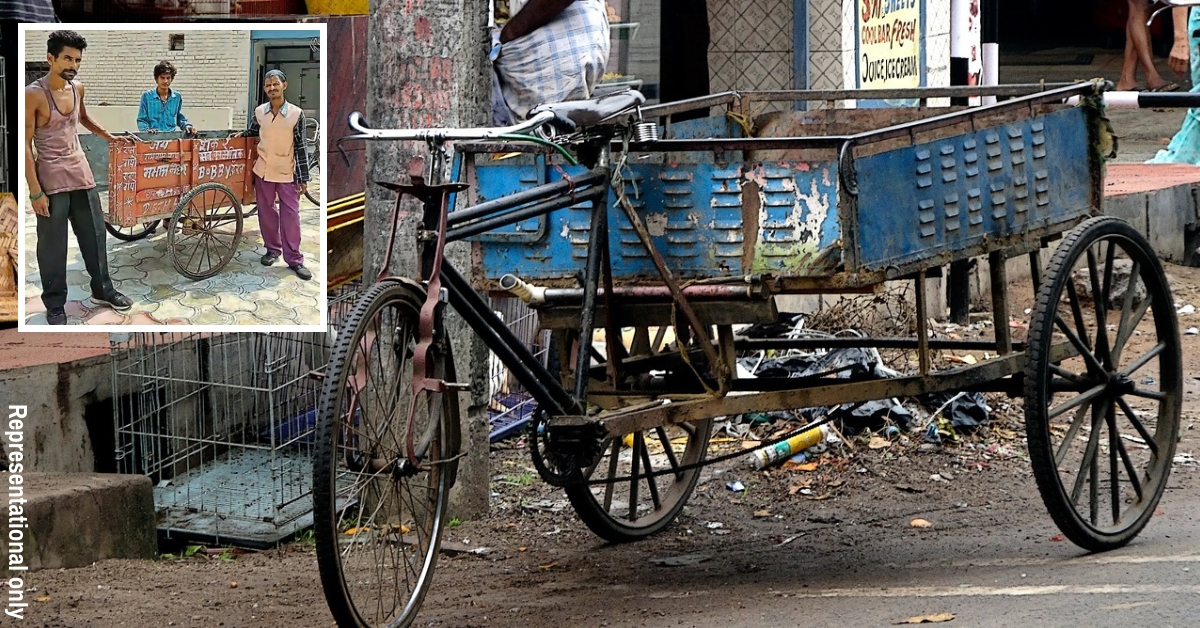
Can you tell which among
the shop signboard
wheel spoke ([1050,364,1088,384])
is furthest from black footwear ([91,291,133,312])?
the shop signboard

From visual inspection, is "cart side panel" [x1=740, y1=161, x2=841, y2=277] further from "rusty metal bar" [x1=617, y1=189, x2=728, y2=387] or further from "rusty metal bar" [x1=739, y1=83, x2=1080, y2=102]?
"rusty metal bar" [x1=739, y1=83, x2=1080, y2=102]

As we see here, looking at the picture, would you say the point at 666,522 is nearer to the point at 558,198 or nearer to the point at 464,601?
the point at 464,601

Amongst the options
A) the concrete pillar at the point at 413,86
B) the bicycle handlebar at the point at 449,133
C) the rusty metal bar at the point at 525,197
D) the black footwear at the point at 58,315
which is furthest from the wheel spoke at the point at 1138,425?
the black footwear at the point at 58,315

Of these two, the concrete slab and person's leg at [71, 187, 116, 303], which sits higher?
person's leg at [71, 187, 116, 303]

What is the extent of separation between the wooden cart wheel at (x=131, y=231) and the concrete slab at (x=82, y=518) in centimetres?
82

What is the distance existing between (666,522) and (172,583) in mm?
1680

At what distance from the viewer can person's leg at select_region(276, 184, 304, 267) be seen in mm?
4762

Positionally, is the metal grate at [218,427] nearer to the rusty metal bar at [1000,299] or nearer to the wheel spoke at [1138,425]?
the rusty metal bar at [1000,299]

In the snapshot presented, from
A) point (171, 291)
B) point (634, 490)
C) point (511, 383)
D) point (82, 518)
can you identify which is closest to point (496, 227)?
point (171, 291)

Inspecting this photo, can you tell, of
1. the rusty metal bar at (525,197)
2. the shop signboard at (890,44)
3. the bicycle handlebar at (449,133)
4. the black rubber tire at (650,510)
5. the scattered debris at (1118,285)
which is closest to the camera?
the bicycle handlebar at (449,133)

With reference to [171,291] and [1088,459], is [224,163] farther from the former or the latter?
[1088,459]

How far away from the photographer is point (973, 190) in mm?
4340

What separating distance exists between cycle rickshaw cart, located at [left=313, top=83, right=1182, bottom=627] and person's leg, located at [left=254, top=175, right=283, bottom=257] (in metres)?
0.54

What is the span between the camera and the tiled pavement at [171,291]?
4.70m
